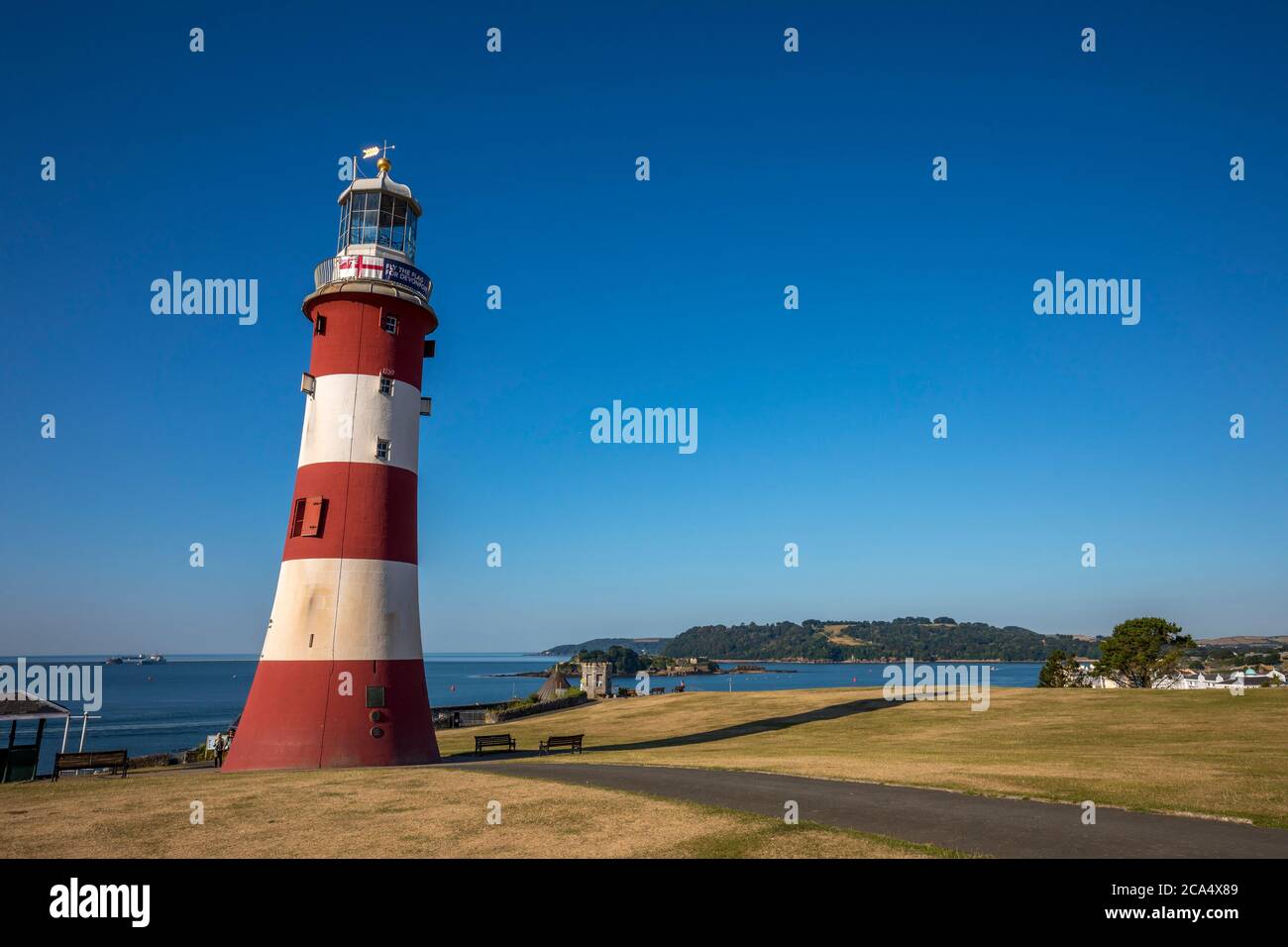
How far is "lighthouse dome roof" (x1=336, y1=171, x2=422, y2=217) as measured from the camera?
27436 mm

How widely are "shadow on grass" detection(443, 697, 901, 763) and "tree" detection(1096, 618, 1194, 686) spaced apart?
37.2 metres

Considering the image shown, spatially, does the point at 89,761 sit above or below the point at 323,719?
below

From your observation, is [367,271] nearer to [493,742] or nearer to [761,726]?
[493,742]

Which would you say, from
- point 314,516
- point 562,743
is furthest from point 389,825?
point 562,743

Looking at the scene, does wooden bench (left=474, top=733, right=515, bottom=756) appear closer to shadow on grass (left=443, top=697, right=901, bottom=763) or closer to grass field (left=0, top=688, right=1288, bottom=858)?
shadow on grass (left=443, top=697, right=901, bottom=763)

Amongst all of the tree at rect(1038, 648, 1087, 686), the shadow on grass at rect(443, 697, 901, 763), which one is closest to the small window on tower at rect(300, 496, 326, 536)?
the shadow on grass at rect(443, 697, 901, 763)

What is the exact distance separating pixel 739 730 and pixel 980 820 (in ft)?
74.2

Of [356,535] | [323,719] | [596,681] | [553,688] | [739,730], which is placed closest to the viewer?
[323,719]

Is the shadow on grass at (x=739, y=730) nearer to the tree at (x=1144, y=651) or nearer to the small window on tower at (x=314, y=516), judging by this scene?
the small window on tower at (x=314, y=516)

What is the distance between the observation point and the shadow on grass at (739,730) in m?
29.9

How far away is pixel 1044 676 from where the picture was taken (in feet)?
272

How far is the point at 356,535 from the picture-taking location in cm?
2483

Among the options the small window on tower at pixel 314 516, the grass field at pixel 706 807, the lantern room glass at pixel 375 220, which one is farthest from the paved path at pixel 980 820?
the lantern room glass at pixel 375 220

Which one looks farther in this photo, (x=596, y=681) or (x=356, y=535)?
(x=596, y=681)
